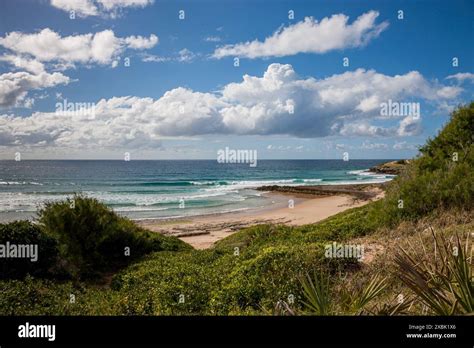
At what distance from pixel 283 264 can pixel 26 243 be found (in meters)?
6.99

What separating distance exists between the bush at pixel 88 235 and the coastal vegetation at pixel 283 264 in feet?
0.12

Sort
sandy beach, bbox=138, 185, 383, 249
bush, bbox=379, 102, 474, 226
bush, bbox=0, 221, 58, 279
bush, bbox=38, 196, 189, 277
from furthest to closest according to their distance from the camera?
sandy beach, bbox=138, 185, 383, 249
bush, bbox=38, 196, 189, 277
bush, bbox=379, 102, 474, 226
bush, bbox=0, 221, 58, 279

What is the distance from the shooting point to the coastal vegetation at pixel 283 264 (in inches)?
129

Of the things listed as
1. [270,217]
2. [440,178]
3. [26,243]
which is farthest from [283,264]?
[270,217]

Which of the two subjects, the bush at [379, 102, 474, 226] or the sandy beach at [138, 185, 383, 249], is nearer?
the bush at [379, 102, 474, 226]

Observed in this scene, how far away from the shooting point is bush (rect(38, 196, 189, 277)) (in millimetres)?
11758

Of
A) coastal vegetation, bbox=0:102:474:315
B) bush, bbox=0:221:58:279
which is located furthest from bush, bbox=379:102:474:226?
bush, bbox=0:221:58:279

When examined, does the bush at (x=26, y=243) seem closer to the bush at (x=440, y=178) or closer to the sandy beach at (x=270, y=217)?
the sandy beach at (x=270, y=217)

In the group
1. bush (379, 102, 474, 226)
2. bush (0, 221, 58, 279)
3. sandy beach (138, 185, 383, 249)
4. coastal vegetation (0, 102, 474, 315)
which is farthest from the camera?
sandy beach (138, 185, 383, 249)

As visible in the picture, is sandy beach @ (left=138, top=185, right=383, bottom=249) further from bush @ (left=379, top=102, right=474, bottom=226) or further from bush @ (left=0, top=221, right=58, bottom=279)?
bush @ (left=379, top=102, right=474, bottom=226)

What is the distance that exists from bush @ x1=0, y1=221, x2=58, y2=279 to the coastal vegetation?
34mm

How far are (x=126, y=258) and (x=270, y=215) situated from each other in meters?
16.3
